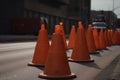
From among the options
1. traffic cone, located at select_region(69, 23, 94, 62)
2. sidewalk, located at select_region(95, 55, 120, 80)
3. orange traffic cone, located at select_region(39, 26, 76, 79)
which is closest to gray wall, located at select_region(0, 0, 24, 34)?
traffic cone, located at select_region(69, 23, 94, 62)

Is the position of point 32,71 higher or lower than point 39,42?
lower

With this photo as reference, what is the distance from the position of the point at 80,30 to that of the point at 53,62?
4271 millimetres

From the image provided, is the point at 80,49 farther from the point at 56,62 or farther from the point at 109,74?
the point at 56,62

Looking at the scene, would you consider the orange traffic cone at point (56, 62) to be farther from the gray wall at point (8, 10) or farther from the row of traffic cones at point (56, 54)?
the gray wall at point (8, 10)

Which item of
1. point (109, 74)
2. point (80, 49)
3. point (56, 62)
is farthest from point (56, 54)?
point (80, 49)

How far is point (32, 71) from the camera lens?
34.2 feet

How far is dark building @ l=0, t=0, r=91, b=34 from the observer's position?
52062 mm

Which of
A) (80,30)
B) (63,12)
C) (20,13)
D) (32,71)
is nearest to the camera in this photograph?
(32,71)

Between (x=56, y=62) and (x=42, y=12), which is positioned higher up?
(x=42, y=12)

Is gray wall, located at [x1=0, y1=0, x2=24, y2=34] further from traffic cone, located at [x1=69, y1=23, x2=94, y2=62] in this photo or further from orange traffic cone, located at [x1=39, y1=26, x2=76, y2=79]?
orange traffic cone, located at [x1=39, y1=26, x2=76, y2=79]

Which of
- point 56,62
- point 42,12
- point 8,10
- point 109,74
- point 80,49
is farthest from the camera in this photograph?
point 42,12

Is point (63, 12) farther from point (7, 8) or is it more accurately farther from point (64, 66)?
point (64, 66)

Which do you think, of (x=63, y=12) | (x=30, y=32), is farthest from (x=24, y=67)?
(x=63, y=12)

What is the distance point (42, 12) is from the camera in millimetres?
62000
